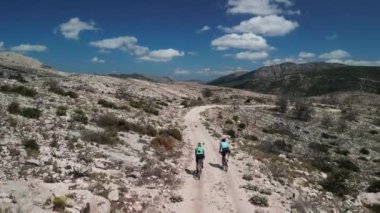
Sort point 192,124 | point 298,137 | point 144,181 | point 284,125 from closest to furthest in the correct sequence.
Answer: point 144,181 → point 192,124 → point 298,137 → point 284,125

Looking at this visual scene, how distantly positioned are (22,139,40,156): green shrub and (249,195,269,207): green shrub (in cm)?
1132

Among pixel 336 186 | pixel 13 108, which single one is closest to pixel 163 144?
pixel 13 108

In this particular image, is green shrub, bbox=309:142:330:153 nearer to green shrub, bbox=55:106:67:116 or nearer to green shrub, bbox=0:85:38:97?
green shrub, bbox=55:106:67:116

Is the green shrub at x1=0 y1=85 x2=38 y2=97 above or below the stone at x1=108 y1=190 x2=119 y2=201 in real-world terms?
above

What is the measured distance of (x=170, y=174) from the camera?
24047 millimetres

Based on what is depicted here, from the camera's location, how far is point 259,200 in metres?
20.6

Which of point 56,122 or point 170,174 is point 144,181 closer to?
point 170,174

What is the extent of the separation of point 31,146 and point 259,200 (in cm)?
1226

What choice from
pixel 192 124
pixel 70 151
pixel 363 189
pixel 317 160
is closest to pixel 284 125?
pixel 192 124

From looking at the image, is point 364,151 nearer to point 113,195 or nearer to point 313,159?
point 313,159

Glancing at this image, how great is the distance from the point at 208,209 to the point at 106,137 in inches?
451

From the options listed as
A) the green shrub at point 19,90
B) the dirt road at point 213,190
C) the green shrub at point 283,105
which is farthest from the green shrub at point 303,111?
the green shrub at point 19,90

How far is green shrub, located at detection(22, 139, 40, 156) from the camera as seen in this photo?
21.8 metres

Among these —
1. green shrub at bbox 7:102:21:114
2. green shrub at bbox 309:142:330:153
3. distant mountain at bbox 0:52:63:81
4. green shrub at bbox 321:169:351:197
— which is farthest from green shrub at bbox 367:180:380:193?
distant mountain at bbox 0:52:63:81
